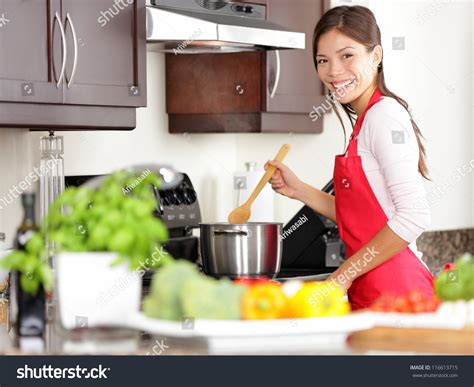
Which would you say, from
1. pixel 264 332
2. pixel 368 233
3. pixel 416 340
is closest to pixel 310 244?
pixel 368 233

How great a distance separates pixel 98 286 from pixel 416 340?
1.83 ft

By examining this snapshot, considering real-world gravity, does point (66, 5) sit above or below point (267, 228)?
above

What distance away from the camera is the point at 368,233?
113 inches

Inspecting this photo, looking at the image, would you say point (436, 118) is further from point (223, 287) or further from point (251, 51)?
point (223, 287)

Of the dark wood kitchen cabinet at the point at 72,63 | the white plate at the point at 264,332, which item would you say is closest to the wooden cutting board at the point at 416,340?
the white plate at the point at 264,332

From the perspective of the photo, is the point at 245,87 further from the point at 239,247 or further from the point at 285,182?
the point at 285,182

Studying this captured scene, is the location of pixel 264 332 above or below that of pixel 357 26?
below

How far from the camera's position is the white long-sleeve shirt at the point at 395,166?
2.55m

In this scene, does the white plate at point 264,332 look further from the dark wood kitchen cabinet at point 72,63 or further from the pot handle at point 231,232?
the pot handle at point 231,232

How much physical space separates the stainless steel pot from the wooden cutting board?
1614 millimetres
